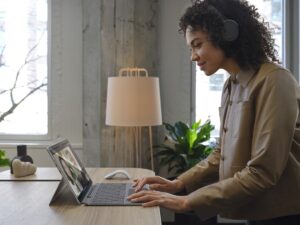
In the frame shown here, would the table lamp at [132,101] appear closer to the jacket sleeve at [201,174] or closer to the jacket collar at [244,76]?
the jacket sleeve at [201,174]

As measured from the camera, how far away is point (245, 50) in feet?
4.11

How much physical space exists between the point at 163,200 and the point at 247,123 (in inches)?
14.1

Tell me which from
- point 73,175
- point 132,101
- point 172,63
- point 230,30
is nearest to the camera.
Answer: point 230,30

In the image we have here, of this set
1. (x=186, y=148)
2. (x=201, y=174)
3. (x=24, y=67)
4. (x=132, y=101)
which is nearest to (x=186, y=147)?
(x=186, y=148)

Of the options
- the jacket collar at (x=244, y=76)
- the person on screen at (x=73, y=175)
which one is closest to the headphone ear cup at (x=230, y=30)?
the jacket collar at (x=244, y=76)

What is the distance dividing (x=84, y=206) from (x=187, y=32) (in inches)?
27.4

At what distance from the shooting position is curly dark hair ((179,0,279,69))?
125 cm

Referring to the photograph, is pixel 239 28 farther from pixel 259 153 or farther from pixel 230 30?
pixel 259 153

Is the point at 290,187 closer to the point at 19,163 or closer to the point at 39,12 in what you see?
the point at 19,163

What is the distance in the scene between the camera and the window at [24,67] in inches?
148

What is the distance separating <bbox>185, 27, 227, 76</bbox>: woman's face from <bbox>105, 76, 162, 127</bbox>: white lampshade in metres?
1.45

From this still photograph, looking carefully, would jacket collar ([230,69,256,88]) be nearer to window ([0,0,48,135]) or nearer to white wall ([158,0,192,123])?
white wall ([158,0,192,123])

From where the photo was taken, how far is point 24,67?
12.4ft

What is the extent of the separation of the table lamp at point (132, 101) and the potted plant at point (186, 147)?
507mm
